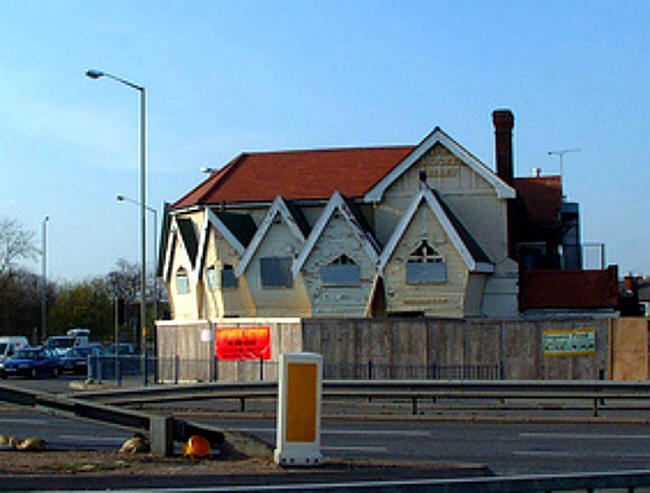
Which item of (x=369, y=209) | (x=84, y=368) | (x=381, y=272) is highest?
(x=369, y=209)

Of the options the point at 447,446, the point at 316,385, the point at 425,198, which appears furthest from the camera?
the point at 425,198

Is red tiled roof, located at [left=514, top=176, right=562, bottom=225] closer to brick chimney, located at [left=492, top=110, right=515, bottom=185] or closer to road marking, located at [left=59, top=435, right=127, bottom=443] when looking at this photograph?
brick chimney, located at [left=492, top=110, right=515, bottom=185]

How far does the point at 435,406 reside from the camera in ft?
78.2

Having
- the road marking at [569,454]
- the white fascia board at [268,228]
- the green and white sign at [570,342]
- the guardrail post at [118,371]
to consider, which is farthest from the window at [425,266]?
the road marking at [569,454]

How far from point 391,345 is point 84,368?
2317 centimetres

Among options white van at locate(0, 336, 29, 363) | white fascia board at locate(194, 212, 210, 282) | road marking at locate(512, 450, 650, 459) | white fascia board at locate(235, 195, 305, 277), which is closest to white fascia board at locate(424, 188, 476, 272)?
white fascia board at locate(235, 195, 305, 277)

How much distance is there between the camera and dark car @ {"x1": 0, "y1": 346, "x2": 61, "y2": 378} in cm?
4556

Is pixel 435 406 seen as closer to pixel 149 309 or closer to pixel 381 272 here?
pixel 381 272

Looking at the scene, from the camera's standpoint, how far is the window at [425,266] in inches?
1518

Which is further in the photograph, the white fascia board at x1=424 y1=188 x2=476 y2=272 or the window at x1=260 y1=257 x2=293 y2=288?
the window at x1=260 y1=257 x2=293 y2=288

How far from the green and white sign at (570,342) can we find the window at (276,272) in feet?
45.2

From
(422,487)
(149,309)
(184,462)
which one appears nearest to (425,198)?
(184,462)

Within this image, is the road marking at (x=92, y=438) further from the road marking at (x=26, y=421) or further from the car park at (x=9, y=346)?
the car park at (x=9, y=346)

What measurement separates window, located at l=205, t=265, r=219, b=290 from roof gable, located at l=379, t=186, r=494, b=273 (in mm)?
7676
